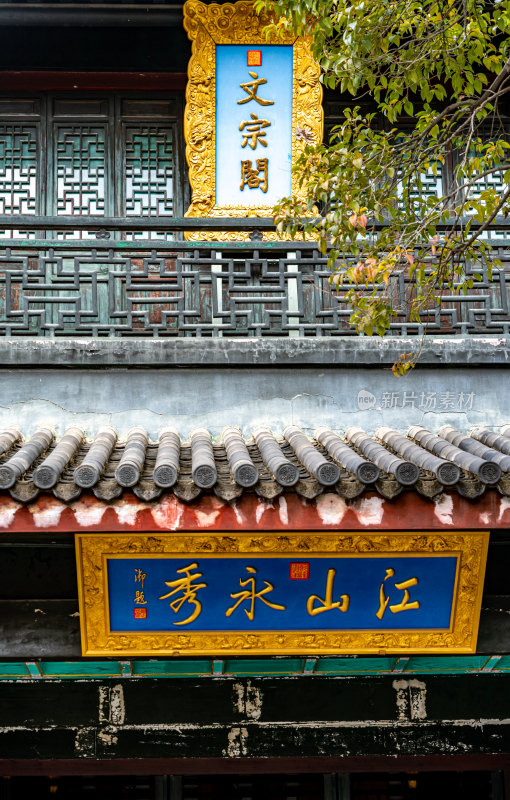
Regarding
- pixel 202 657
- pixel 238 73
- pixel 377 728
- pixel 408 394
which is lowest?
pixel 377 728

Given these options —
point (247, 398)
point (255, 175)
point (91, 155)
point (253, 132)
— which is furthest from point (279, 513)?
point (91, 155)

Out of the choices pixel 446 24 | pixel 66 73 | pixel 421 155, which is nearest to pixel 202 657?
pixel 421 155

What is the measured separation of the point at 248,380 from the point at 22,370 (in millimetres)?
1475

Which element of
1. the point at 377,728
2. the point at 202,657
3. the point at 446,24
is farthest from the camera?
the point at 377,728

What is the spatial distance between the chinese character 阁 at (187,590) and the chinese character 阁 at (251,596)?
0.18m

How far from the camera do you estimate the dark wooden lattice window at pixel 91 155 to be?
6.09m

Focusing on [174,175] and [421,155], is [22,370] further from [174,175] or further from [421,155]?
[421,155]

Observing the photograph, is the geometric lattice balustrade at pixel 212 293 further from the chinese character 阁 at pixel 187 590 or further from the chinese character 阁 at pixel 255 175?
the chinese character 阁 at pixel 187 590

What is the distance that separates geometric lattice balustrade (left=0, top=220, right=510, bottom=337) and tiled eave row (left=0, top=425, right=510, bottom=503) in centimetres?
97

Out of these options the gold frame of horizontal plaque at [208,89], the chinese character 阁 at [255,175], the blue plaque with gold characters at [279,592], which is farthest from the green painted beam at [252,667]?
the chinese character 阁 at [255,175]

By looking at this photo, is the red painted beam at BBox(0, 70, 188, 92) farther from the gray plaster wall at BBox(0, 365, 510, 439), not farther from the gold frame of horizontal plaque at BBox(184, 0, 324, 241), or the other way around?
the gray plaster wall at BBox(0, 365, 510, 439)

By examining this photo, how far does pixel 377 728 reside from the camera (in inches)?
203

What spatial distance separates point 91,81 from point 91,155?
0.65m

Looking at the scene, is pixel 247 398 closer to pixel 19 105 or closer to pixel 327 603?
pixel 327 603
